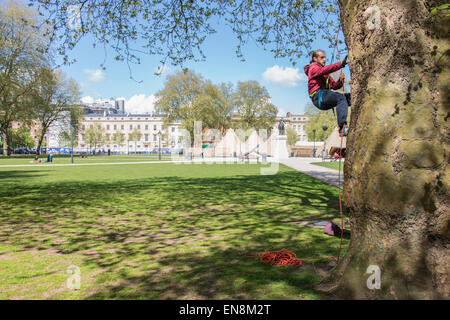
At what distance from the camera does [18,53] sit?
31.7 metres

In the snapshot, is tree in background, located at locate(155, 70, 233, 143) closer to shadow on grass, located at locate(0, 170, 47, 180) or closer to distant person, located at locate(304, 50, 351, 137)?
shadow on grass, located at locate(0, 170, 47, 180)

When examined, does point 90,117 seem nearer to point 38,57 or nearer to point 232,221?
point 38,57

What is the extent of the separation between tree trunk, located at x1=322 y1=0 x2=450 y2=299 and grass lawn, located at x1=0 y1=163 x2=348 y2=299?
73 centimetres

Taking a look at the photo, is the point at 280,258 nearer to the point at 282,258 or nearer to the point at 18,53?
the point at 282,258

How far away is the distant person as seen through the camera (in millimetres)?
4391

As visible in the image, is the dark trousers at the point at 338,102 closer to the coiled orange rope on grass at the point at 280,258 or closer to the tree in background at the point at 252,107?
the coiled orange rope on grass at the point at 280,258

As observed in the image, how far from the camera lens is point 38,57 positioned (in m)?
35.0

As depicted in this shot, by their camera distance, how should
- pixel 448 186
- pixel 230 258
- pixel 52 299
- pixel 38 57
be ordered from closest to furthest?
pixel 448 186 → pixel 52 299 → pixel 230 258 → pixel 38 57

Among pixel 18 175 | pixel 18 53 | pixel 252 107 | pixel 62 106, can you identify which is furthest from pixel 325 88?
pixel 252 107

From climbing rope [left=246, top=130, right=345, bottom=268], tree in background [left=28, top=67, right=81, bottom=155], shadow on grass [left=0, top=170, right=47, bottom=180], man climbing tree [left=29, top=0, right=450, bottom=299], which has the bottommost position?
shadow on grass [left=0, top=170, right=47, bottom=180]

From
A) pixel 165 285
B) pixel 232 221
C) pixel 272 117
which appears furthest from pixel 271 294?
pixel 272 117

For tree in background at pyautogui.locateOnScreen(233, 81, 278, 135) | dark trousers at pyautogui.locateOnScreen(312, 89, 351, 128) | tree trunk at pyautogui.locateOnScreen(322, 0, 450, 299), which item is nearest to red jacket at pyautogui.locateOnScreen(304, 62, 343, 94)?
dark trousers at pyautogui.locateOnScreen(312, 89, 351, 128)

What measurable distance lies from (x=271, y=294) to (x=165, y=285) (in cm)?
108

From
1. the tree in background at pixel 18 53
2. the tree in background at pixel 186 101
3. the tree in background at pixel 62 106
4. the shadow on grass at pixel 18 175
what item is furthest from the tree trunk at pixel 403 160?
the tree in background at pixel 186 101
